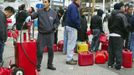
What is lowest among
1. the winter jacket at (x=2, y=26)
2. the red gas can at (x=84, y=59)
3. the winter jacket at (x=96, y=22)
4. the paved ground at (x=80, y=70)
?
the paved ground at (x=80, y=70)

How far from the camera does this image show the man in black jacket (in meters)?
10.9

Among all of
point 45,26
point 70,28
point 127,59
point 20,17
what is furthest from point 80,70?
point 20,17

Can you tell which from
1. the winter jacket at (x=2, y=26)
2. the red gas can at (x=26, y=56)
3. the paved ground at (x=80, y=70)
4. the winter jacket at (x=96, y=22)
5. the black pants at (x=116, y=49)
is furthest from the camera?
the winter jacket at (x=96, y=22)

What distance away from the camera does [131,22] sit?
40.9 feet

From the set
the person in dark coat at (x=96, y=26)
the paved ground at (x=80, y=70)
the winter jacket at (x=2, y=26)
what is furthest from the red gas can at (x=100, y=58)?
the winter jacket at (x=2, y=26)

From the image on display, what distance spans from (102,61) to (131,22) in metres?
1.54

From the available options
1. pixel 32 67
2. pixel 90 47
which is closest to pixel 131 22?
pixel 90 47

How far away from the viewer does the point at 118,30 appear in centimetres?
1098

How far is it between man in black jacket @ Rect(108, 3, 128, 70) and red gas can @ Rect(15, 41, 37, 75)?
277 cm

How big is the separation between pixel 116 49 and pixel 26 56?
10.0ft

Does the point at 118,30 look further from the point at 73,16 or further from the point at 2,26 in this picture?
the point at 2,26

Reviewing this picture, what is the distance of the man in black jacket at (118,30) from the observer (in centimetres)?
1089

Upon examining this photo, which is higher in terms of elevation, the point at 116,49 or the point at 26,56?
the point at 26,56

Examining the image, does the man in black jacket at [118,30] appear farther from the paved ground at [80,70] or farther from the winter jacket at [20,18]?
the winter jacket at [20,18]
